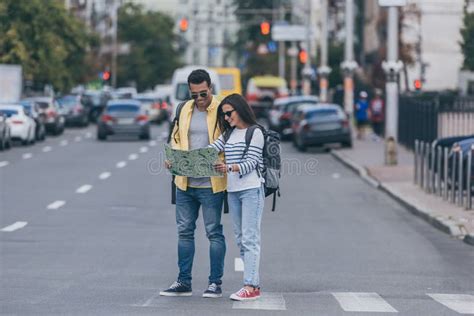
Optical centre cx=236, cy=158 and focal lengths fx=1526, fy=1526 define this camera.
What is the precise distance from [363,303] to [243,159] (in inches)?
58.0

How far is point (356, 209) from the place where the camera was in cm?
2455

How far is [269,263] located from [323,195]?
12.3 meters

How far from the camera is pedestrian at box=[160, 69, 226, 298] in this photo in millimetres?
12070

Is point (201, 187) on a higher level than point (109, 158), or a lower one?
higher

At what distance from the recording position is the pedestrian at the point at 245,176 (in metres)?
11.9

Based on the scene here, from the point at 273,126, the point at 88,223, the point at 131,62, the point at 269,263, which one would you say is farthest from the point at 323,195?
the point at 131,62

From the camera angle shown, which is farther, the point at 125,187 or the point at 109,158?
the point at 109,158

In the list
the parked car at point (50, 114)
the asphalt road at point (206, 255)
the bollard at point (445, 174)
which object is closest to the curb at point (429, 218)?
the asphalt road at point (206, 255)

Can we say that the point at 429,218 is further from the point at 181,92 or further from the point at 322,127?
the point at 181,92

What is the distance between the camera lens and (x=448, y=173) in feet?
80.3

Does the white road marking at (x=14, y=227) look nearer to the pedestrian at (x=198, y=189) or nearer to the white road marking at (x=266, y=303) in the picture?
the pedestrian at (x=198, y=189)

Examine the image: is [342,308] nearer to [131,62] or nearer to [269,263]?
[269,263]

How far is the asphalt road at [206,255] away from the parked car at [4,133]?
40.5 ft

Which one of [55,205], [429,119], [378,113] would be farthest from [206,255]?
[378,113]
